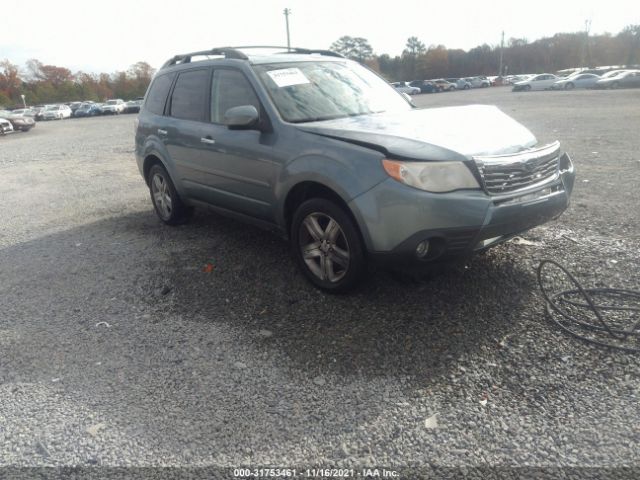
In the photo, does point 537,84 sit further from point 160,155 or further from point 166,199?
point 160,155

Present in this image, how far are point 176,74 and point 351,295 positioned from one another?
3.43 metres

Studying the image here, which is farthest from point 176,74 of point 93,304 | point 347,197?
point 347,197

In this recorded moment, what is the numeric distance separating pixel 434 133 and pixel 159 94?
3696 millimetres

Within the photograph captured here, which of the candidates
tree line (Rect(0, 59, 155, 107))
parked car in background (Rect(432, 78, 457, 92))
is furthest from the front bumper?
tree line (Rect(0, 59, 155, 107))

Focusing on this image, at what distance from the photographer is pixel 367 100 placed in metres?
4.84

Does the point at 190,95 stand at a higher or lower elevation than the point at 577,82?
higher

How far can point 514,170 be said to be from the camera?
11.6ft

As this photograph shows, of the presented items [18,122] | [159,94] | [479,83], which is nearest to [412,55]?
[479,83]

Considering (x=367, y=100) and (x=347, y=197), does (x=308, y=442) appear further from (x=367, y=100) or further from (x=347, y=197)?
(x=367, y=100)

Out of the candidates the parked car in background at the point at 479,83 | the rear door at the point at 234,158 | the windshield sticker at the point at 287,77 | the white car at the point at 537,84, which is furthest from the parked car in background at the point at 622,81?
the rear door at the point at 234,158

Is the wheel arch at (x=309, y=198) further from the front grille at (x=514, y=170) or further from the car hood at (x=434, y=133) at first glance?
the front grille at (x=514, y=170)

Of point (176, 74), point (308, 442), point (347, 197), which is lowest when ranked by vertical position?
point (308, 442)

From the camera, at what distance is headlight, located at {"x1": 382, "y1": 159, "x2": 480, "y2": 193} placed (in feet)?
11.0

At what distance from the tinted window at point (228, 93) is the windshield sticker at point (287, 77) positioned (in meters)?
0.24
